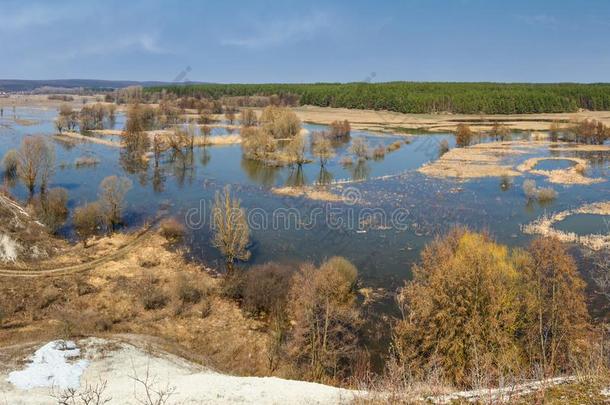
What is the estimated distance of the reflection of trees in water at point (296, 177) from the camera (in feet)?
173

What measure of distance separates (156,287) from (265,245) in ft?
28.5

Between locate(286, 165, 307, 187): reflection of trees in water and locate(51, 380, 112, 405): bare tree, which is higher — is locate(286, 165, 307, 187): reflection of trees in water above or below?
above

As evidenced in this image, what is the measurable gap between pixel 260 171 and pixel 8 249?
3287cm

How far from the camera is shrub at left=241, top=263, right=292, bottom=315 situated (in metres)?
24.9

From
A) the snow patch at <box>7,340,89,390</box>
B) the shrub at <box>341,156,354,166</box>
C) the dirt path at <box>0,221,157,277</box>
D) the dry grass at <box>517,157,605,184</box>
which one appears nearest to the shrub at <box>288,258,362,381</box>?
the snow patch at <box>7,340,89,390</box>

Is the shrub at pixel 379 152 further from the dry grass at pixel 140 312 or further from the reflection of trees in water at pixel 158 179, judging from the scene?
the dry grass at pixel 140 312

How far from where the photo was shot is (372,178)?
55875 millimetres

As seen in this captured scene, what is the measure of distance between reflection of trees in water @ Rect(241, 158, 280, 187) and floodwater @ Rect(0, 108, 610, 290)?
0.12 meters

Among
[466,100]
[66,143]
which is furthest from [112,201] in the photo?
[466,100]

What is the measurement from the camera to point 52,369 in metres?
16.8

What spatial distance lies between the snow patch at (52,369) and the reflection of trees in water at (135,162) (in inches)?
1421

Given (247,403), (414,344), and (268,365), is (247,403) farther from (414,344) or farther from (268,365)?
(414,344)

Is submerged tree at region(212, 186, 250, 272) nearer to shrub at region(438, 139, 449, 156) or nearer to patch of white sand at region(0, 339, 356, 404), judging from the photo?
patch of white sand at region(0, 339, 356, 404)

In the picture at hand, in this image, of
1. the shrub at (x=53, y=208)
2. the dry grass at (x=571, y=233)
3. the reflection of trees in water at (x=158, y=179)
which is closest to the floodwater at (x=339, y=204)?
the reflection of trees in water at (x=158, y=179)
